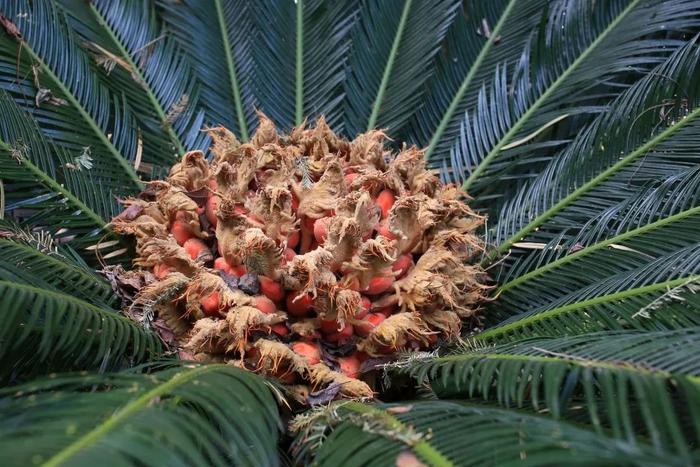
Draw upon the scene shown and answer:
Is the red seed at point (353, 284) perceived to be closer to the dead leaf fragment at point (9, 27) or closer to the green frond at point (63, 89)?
the green frond at point (63, 89)

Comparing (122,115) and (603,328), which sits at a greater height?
(122,115)

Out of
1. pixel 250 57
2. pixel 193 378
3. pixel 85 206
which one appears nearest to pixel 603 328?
pixel 193 378

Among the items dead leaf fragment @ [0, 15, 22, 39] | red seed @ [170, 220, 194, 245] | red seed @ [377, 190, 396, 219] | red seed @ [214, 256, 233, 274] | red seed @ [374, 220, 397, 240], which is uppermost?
dead leaf fragment @ [0, 15, 22, 39]

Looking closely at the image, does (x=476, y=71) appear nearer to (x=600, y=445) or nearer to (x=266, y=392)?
(x=266, y=392)

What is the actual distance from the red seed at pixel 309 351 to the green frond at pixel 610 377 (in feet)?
0.88

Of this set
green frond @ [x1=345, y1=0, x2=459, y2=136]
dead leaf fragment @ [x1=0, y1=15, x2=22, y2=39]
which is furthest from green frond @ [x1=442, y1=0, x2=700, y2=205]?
dead leaf fragment @ [x1=0, y1=15, x2=22, y2=39]

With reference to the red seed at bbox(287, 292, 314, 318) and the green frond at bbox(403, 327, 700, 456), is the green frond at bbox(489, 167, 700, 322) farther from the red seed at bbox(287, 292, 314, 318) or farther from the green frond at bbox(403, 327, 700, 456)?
the red seed at bbox(287, 292, 314, 318)

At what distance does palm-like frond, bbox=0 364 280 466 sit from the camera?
82 centimetres

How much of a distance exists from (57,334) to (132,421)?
0.49 meters

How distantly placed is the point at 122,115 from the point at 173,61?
12.0 inches

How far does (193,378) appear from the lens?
1.16m

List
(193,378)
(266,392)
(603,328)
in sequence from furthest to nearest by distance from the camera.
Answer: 1. (603,328)
2. (266,392)
3. (193,378)

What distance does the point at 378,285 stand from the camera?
1674 mm

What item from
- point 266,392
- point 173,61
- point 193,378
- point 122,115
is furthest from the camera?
point 173,61
